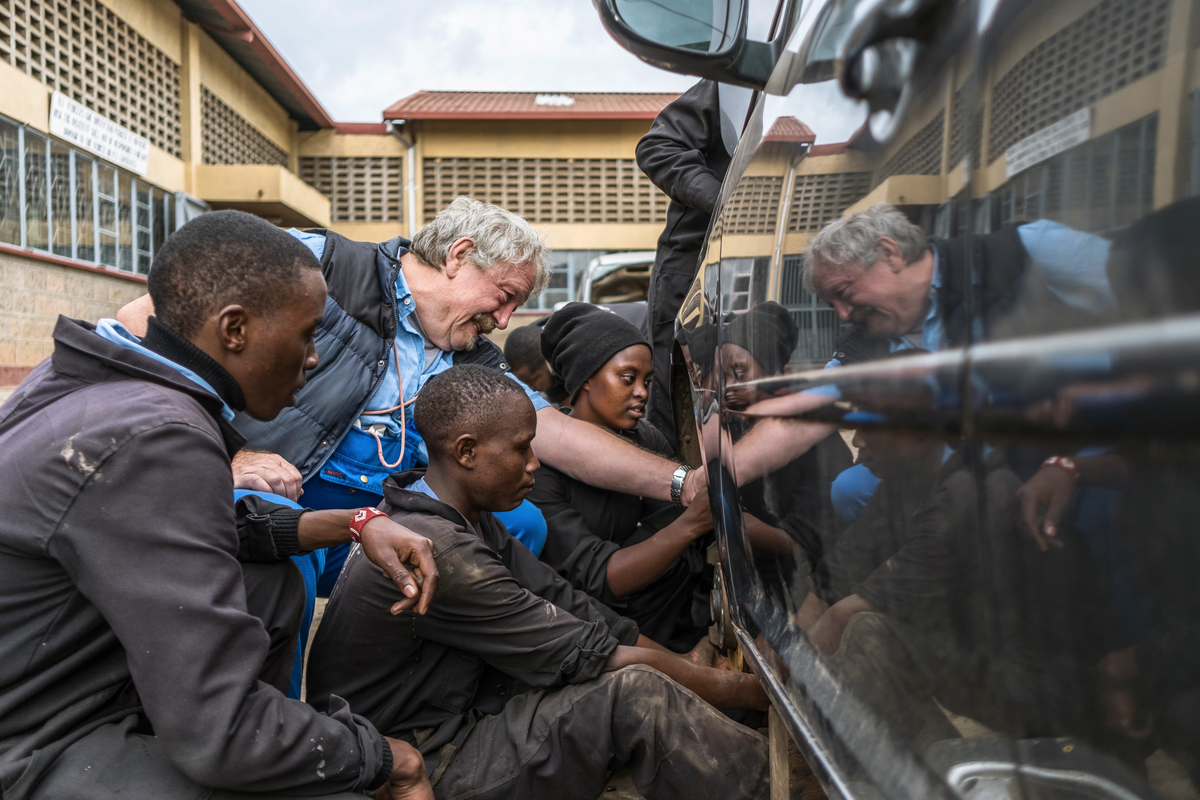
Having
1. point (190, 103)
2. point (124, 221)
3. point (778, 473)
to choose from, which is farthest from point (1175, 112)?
point (190, 103)

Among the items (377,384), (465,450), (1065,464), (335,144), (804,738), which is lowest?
(804,738)

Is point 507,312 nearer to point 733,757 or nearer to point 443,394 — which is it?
point 443,394

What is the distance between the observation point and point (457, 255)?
2605 mm

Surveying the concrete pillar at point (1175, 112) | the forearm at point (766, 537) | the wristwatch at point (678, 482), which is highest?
the concrete pillar at point (1175, 112)

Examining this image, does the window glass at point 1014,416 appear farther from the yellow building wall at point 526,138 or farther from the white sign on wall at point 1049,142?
the yellow building wall at point 526,138

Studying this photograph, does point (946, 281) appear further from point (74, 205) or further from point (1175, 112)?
point (74, 205)

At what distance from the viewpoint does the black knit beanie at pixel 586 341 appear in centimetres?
276

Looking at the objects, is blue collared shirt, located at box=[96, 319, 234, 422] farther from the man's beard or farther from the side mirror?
the man's beard

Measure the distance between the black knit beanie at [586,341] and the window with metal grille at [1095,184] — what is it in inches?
85.0

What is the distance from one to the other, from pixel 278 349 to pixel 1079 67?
1191mm

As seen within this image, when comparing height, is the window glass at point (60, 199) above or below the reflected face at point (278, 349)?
above

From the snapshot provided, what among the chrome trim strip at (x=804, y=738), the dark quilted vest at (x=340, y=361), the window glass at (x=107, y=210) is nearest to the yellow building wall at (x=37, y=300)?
the window glass at (x=107, y=210)

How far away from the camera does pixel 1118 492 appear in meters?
0.51

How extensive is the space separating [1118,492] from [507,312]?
2.36 meters
